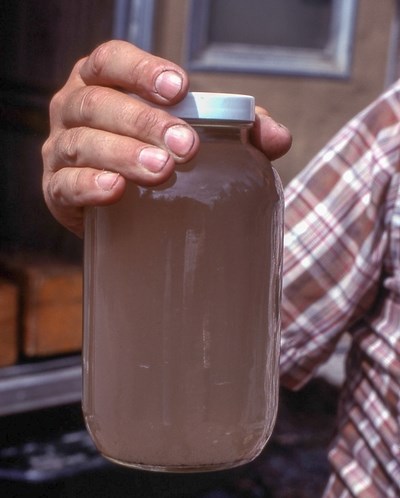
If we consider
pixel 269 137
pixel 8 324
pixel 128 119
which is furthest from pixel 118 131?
pixel 8 324

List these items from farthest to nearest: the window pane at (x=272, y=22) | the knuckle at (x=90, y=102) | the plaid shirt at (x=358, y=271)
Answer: the window pane at (x=272, y=22), the plaid shirt at (x=358, y=271), the knuckle at (x=90, y=102)

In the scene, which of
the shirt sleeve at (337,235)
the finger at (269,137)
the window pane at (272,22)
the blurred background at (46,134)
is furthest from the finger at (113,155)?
the window pane at (272,22)

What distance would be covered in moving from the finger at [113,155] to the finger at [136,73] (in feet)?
0.14

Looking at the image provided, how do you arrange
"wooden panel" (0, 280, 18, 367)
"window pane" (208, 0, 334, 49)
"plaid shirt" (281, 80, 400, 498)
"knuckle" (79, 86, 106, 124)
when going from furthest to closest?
"window pane" (208, 0, 334, 49) → "wooden panel" (0, 280, 18, 367) → "plaid shirt" (281, 80, 400, 498) → "knuckle" (79, 86, 106, 124)

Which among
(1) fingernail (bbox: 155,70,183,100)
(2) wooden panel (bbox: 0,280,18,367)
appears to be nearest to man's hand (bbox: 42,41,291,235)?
(1) fingernail (bbox: 155,70,183,100)

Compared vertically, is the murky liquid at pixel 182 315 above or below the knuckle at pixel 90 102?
below

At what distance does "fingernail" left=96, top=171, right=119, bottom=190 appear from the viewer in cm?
78

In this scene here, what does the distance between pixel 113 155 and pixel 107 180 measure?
2 centimetres

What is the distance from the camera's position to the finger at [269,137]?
886mm

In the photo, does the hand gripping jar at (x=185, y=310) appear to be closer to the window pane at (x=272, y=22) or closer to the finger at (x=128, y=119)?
the finger at (x=128, y=119)

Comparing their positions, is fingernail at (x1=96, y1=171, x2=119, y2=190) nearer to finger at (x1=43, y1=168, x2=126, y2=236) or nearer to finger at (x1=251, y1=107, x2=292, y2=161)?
finger at (x1=43, y1=168, x2=126, y2=236)

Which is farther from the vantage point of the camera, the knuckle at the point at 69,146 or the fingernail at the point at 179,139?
the knuckle at the point at 69,146

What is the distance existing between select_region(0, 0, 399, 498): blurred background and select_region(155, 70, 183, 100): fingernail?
1314 millimetres

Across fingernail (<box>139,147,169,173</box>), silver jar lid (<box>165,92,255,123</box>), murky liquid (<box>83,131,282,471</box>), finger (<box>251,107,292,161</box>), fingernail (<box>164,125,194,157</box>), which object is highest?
silver jar lid (<box>165,92,255,123</box>)
